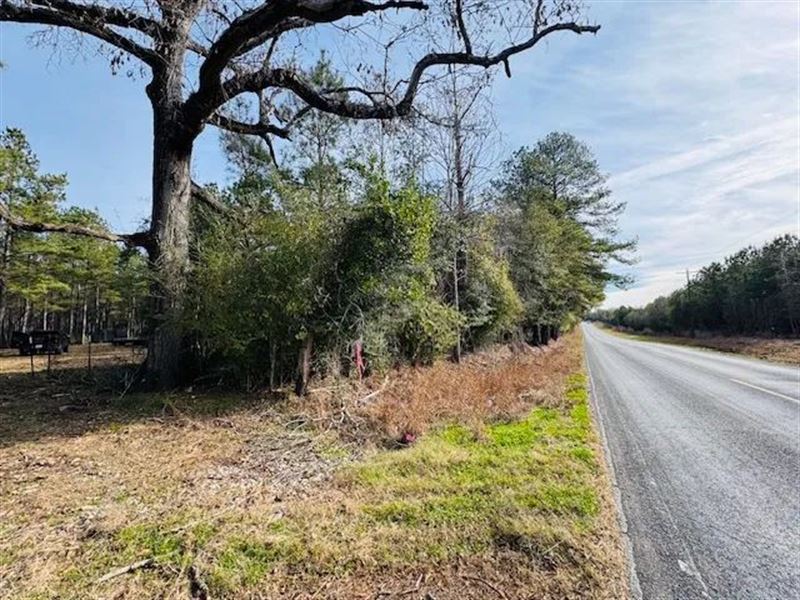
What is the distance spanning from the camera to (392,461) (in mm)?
4309

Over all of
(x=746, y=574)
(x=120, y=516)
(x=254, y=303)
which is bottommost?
(x=746, y=574)

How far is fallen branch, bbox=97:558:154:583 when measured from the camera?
2.44 m

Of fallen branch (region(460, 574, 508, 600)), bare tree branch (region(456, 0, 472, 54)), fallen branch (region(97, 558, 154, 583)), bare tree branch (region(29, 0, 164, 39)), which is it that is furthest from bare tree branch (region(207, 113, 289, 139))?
fallen branch (region(460, 574, 508, 600))

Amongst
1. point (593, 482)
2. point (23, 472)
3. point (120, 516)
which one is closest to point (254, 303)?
point (23, 472)

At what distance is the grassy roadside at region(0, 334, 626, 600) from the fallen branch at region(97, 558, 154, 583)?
0.07ft

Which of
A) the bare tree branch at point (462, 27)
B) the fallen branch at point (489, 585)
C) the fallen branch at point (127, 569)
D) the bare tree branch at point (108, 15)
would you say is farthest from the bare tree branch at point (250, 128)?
the fallen branch at point (489, 585)

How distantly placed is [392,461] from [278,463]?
44.0 inches

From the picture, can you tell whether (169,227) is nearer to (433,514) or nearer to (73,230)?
(73,230)

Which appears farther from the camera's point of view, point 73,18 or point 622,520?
point 73,18

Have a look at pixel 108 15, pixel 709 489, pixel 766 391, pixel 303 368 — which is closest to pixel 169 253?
pixel 303 368

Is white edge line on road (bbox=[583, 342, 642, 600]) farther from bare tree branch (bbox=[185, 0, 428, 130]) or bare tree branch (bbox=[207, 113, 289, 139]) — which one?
bare tree branch (bbox=[207, 113, 289, 139])

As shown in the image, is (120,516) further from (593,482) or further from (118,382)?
(118,382)

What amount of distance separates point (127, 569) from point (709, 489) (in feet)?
15.1

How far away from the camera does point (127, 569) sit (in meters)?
2.51
